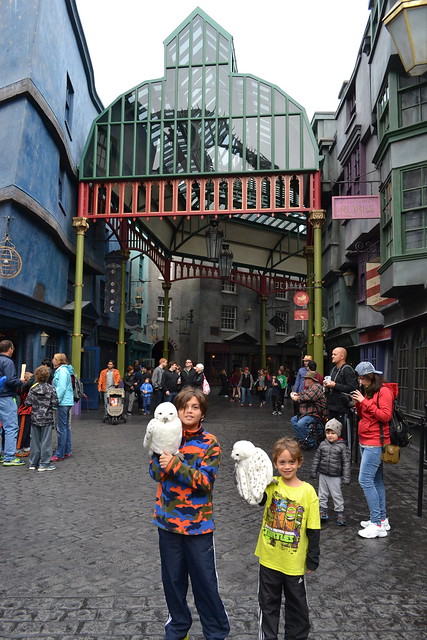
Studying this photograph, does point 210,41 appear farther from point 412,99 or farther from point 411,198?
point 411,198

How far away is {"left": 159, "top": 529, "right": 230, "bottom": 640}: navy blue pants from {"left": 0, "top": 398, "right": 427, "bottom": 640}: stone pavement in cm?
34

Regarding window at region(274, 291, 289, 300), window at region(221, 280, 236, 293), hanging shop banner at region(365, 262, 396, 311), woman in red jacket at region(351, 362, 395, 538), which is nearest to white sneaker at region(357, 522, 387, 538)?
woman in red jacket at region(351, 362, 395, 538)

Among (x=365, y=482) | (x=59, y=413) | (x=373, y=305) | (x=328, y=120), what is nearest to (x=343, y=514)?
(x=365, y=482)

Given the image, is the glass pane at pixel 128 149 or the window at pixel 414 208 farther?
the glass pane at pixel 128 149

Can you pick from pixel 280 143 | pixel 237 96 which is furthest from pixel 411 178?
pixel 237 96

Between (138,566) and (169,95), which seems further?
(169,95)

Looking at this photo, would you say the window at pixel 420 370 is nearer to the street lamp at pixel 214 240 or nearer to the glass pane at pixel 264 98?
the street lamp at pixel 214 240

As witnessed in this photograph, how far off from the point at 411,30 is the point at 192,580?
22.1 ft

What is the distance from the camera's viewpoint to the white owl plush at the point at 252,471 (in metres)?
2.84

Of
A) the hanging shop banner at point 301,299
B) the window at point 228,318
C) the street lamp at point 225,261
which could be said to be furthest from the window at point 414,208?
the window at point 228,318

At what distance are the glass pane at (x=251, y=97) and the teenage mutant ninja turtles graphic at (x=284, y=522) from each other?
1718cm

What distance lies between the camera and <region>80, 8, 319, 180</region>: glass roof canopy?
1789cm

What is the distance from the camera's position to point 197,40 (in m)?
18.9

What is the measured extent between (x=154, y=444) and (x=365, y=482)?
3289 millimetres
